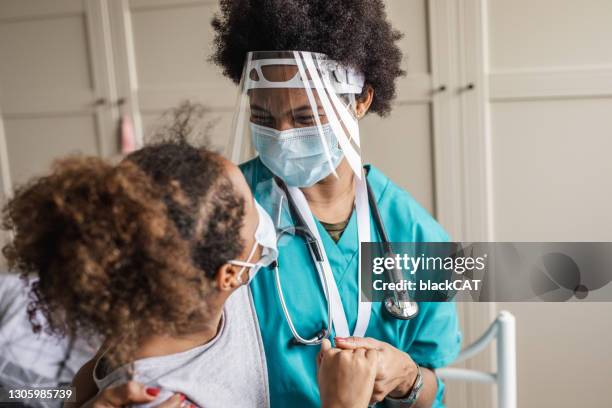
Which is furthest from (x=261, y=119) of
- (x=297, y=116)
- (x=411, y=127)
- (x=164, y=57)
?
(x=164, y=57)

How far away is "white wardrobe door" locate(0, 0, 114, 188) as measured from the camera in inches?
75.0

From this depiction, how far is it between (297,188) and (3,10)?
1.81 meters

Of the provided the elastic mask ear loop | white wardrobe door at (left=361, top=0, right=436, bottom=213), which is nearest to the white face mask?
the elastic mask ear loop

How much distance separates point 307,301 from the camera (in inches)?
22.6

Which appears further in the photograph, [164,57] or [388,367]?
[164,57]

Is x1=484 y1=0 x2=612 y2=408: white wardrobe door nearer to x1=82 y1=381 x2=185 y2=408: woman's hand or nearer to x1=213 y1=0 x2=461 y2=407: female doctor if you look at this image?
x1=213 y1=0 x2=461 y2=407: female doctor

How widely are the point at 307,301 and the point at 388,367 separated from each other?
0.31 feet

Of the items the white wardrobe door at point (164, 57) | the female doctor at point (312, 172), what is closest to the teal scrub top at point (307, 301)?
the female doctor at point (312, 172)

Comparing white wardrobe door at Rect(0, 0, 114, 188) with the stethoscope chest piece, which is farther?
white wardrobe door at Rect(0, 0, 114, 188)

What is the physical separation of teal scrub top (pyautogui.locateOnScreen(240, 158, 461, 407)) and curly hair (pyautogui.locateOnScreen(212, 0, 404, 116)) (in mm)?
107

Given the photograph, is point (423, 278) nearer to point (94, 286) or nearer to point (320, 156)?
point (320, 156)

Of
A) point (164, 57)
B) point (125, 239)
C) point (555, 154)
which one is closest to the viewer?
point (125, 239)

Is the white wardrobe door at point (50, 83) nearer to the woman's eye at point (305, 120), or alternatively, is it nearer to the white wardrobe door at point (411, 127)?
the white wardrobe door at point (411, 127)

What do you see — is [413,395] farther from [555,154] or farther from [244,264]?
[555,154]
